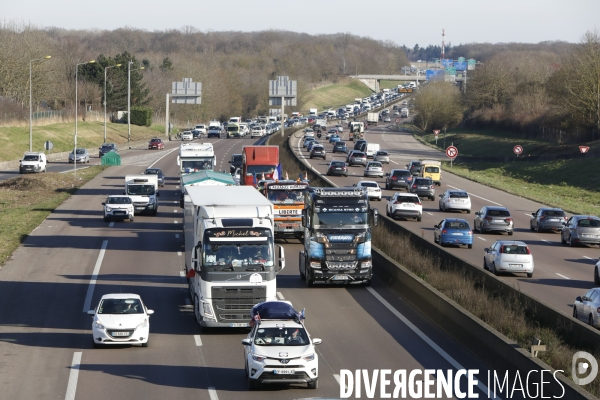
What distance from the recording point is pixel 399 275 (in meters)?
30.2

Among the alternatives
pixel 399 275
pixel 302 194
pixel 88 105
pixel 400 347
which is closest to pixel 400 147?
pixel 88 105

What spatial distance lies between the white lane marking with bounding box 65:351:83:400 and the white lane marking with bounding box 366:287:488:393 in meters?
8.18

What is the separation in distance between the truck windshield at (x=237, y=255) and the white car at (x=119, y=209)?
25796 mm

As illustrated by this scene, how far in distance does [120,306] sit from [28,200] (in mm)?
39341

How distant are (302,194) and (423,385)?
23193mm

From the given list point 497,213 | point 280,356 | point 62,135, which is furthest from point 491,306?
point 62,135

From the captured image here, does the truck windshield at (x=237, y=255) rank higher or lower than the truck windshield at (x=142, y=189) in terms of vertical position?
higher

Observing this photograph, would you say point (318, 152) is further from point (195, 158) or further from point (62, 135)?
point (62, 135)

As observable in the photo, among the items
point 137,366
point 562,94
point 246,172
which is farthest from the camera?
point 562,94

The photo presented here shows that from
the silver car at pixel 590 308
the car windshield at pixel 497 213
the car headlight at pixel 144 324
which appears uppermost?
the silver car at pixel 590 308

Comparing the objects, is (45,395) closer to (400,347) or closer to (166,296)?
(400,347)

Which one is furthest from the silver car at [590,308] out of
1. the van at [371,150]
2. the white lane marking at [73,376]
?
the van at [371,150]

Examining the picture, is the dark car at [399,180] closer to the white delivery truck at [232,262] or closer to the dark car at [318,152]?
the dark car at [318,152]

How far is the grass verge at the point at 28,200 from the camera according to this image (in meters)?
43.3
